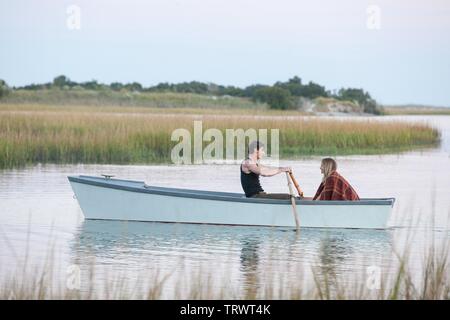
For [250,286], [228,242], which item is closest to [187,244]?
[228,242]

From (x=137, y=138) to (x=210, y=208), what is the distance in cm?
1113

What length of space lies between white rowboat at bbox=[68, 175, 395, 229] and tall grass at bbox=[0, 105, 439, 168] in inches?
303

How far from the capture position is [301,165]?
78.6 ft

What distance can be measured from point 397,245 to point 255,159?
6.99ft

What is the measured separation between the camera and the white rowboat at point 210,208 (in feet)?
44.7

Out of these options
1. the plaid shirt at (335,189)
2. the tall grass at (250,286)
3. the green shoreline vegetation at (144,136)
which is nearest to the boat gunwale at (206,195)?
the plaid shirt at (335,189)

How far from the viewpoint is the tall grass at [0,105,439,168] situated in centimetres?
2300

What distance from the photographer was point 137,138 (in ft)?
81.5

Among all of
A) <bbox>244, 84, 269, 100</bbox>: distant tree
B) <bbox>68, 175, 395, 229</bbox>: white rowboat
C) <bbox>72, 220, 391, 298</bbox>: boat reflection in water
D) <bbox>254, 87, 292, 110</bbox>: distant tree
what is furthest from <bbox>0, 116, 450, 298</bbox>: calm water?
<bbox>244, 84, 269, 100</bbox>: distant tree

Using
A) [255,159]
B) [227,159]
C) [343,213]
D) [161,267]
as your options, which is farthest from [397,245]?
[227,159]

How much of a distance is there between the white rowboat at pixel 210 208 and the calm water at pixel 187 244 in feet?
0.45

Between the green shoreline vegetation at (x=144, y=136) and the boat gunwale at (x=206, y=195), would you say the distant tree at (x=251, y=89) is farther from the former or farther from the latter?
the boat gunwale at (x=206, y=195)

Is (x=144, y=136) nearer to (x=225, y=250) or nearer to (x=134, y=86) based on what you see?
(x=225, y=250)
